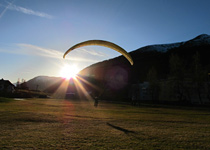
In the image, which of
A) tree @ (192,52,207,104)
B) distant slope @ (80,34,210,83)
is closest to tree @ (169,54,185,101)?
tree @ (192,52,207,104)

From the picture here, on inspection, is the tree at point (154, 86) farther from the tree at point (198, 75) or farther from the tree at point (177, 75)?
the tree at point (198, 75)

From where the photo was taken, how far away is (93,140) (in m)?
5.43

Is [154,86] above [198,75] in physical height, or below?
below

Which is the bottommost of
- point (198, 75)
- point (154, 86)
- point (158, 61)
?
point (154, 86)

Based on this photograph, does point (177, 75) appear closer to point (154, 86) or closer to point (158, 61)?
point (154, 86)

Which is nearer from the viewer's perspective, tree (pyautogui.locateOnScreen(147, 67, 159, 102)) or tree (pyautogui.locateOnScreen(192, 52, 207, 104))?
tree (pyautogui.locateOnScreen(192, 52, 207, 104))

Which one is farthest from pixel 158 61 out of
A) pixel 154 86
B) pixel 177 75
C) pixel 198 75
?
pixel 198 75

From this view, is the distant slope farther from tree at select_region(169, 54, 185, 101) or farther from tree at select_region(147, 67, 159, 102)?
tree at select_region(169, 54, 185, 101)

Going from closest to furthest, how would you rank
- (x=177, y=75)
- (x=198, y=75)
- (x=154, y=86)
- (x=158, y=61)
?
(x=198, y=75)
(x=177, y=75)
(x=154, y=86)
(x=158, y=61)

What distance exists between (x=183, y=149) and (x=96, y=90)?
3133 inches

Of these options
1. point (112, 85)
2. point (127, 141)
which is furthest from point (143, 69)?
point (127, 141)

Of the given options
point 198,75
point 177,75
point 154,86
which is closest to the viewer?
point 198,75

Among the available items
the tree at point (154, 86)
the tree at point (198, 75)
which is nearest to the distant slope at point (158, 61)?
the tree at point (154, 86)

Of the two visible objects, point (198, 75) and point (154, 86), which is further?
point (154, 86)
